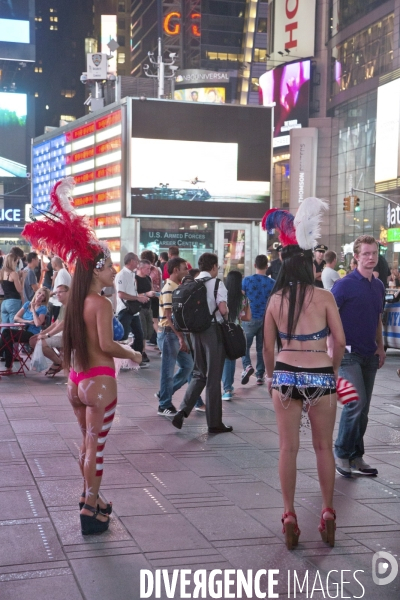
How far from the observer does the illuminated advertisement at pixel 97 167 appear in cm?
2119

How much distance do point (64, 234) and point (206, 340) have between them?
11.5 ft

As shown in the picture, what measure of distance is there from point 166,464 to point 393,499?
1.96m

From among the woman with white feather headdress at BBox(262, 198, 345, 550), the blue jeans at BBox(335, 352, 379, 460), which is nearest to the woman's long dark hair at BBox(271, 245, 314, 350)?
the woman with white feather headdress at BBox(262, 198, 345, 550)

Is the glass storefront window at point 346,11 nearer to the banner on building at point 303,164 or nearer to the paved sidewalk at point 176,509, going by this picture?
the banner on building at point 303,164

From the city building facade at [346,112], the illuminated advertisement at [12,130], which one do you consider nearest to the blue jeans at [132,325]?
the city building facade at [346,112]

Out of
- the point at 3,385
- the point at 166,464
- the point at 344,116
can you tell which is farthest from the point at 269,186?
the point at 344,116

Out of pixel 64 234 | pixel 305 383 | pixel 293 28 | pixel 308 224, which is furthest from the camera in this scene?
pixel 293 28

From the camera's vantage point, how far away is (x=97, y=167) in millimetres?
22531

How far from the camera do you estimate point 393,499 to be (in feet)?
19.7

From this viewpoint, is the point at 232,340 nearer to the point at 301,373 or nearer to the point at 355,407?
the point at 355,407

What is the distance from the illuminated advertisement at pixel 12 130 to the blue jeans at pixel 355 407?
59662mm

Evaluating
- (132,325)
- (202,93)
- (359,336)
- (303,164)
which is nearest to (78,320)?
(359,336)

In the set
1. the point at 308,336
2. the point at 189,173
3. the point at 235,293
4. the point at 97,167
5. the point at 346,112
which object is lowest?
the point at 235,293

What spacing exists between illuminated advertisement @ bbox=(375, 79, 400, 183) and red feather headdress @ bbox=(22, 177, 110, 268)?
1975 inches
